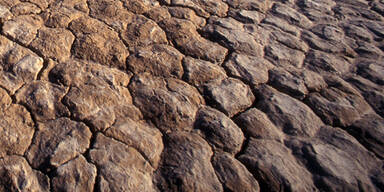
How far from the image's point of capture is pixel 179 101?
180 cm

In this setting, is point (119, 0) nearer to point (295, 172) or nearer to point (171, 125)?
point (171, 125)

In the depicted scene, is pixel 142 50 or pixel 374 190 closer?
pixel 374 190

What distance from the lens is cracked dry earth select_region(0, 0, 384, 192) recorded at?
147cm

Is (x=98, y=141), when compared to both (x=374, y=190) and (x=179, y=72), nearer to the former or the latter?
(x=179, y=72)

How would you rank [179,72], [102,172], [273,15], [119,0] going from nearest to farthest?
[102,172] → [179,72] → [119,0] → [273,15]

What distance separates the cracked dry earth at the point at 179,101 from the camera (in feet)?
4.82

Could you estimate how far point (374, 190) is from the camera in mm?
1504

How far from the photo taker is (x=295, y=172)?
5.06 feet

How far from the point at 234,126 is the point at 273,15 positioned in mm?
1415

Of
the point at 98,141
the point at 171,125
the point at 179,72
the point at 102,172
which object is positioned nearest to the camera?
the point at 102,172

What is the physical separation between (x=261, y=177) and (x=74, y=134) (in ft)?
2.83

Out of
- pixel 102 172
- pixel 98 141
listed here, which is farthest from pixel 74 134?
pixel 102 172

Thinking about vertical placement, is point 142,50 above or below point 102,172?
above

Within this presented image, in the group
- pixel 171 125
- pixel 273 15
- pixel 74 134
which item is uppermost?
pixel 273 15
